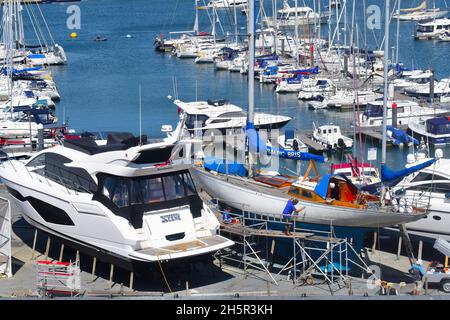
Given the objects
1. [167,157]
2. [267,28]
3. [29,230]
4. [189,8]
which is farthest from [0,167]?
[189,8]

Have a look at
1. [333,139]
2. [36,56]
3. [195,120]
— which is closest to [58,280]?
[195,120]

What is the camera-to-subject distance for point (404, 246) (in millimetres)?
18547

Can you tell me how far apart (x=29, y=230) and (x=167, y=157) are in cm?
487

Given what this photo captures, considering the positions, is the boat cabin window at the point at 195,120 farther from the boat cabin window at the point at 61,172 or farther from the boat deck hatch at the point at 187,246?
the boat deck hatch at the point at 187,246

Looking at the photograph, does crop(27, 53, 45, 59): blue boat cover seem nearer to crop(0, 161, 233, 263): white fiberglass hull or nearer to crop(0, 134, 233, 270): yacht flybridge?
crop(0, 161, 233, 263): white fiberglass hull

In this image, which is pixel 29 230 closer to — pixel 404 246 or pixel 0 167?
pixel 0 167

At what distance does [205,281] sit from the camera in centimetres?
1700

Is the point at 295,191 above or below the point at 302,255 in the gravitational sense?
above

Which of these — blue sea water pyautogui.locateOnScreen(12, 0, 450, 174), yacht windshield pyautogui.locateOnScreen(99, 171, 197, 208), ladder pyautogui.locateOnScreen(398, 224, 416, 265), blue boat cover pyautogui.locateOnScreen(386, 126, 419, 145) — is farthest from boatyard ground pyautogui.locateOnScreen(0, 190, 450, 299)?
blue boat cover pyautogui.locateOnScreen(386, 126, 419, 145)

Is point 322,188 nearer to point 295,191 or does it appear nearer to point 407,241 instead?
point 295,191

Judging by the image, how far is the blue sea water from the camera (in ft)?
169

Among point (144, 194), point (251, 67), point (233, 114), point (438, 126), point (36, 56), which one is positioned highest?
point (251, 67)

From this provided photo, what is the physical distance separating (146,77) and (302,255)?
2173 inches
